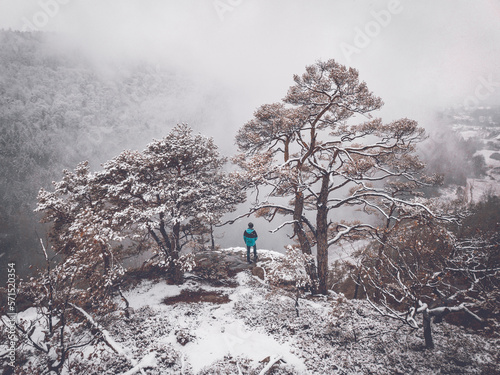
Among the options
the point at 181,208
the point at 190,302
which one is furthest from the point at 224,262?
the point at 181,208

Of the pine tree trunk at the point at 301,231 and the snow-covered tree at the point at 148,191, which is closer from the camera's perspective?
the snow-covered tree at the point at 148,191

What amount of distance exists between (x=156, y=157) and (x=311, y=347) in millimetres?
9941

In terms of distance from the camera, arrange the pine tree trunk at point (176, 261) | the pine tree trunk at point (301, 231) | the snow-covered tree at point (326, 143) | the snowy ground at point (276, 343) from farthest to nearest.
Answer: the pine tree trunk at point (176, 261) < the pine tree trunk at point (301, 231) < the snow-covered tree at point (326, 143) < the snowy ground at point (276, 343)

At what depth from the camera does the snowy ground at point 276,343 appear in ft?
18.5

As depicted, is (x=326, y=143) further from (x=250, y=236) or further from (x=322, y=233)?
(x=250, y=236)

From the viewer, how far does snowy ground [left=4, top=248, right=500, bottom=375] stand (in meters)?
5.64

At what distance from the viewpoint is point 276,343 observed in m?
7.09

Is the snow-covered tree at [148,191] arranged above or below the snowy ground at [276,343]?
above

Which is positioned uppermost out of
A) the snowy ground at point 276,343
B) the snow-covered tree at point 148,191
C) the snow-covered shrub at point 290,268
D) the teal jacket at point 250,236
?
the snow-covered tree at point 148,191

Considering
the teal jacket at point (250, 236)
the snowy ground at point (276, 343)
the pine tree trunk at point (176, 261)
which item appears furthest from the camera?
the teal jacket at point (250, 236)

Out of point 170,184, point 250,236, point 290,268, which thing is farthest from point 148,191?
point 290,268

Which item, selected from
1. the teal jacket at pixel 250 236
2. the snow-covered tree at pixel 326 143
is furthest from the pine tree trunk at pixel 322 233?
the teal jacket at pixel 250 236

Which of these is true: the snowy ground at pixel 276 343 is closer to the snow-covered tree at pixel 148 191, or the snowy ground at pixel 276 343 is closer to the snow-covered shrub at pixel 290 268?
the snow-covered shrub at pixel 290 268

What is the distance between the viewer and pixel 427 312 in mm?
5574
